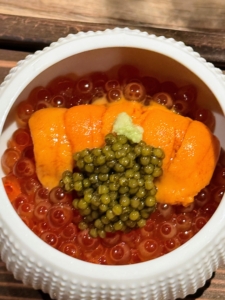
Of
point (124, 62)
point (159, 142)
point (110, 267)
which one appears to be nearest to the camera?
point (110, 267)

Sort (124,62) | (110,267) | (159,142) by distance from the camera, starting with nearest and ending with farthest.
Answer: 1. (110,267)
2. (159,142)
3. (124,62)

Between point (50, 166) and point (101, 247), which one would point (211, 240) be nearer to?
point (101, 247)

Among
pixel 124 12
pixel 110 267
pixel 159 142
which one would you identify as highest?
pixel 124 12

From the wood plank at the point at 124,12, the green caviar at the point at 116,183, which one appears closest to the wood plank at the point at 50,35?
the wood plank at the point at 124,12

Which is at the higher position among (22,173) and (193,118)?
(193,118)

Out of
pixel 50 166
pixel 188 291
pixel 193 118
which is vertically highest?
pixel 193 118

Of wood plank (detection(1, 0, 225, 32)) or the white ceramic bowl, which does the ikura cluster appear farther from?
wood plank (detection(1, 0, 225, 32))

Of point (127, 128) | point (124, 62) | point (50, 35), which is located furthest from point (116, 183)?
point (50, 35)

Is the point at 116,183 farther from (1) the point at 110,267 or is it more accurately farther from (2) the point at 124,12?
(2) the point at 124,12

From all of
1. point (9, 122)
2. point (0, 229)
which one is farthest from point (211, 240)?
point (9, 122)
